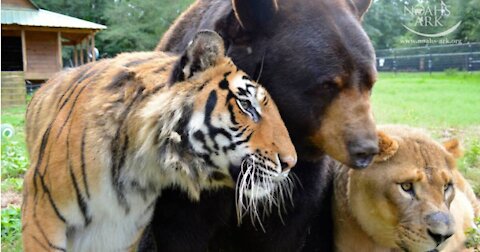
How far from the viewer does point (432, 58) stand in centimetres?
3212

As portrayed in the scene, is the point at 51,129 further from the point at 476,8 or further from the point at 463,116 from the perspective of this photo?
the point at 476,8

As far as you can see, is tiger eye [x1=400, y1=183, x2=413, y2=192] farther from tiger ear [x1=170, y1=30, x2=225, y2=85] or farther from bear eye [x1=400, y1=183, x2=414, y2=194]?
tiger ear [x1=170, y1=30, x2=225, y2=85]

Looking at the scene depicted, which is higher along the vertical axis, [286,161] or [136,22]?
[286,161]

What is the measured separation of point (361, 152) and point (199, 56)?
0.75 metres

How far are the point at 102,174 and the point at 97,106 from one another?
31 cm

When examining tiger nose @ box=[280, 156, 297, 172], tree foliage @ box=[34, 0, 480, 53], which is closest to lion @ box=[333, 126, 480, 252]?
tiger nose @ box=[280, 156, 297, 172]

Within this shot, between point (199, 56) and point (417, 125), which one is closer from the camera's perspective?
point (199, 56)

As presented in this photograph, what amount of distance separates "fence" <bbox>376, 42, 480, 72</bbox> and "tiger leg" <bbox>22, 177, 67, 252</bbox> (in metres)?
26.9

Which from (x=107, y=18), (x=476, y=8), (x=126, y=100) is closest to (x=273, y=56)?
(x=126, y=100)

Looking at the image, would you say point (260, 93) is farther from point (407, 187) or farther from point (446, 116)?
point (446, 116)


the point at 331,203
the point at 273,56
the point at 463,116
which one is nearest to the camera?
the point at 273,56

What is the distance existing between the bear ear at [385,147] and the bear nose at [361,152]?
1.73 feet

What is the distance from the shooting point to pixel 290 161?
214 centimetres

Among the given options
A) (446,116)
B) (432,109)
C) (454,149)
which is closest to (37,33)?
(432,109)
